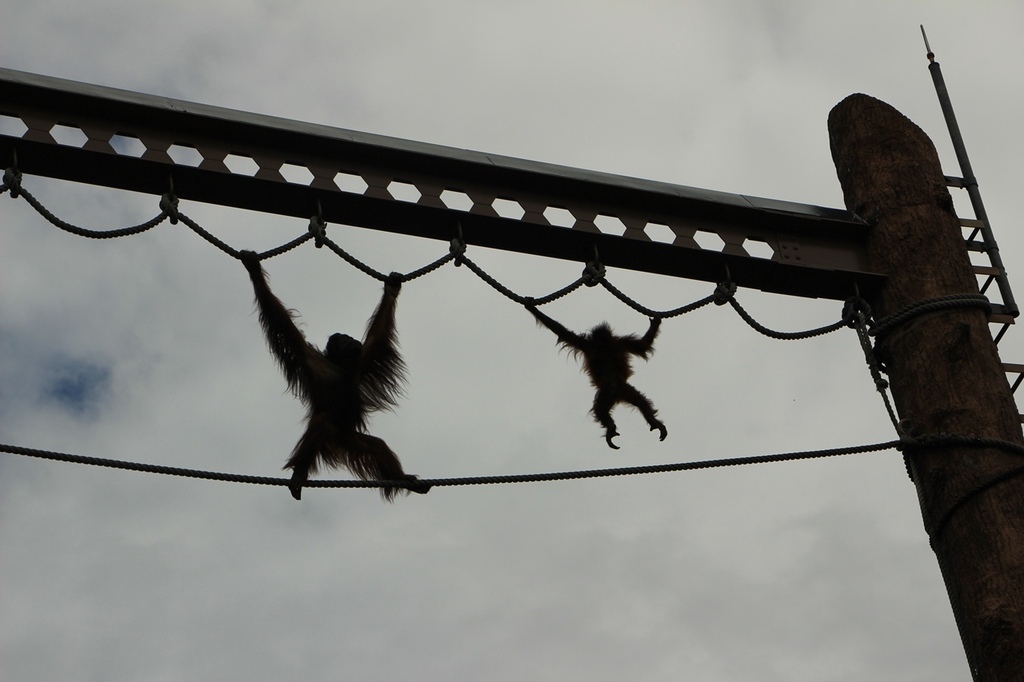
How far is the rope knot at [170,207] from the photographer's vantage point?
4.41 m

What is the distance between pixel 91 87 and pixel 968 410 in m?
3.58

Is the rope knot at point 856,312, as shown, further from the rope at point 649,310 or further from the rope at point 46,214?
the rope at point 46,214

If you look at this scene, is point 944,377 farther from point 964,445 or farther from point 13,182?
point 13,182

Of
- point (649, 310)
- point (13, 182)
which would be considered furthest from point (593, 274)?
point (13, 182)

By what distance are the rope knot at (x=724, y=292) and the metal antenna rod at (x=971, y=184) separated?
1.14 meters

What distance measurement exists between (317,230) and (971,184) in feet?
9.55

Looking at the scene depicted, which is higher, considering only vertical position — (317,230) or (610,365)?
(610,365)

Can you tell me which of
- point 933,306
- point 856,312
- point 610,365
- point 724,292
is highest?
point 610,365

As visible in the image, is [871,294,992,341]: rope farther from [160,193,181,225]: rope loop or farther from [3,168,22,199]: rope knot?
[3,168,22,199]: rope knot

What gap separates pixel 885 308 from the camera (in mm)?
4969

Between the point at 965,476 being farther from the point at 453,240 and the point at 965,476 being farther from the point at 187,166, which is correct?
the point at 187,166

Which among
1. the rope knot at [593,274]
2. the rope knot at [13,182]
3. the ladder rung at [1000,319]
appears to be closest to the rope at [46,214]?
the rope knot at [13,182]

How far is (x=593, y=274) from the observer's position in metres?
4.88

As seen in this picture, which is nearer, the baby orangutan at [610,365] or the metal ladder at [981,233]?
the metal ladder at [981,233]
